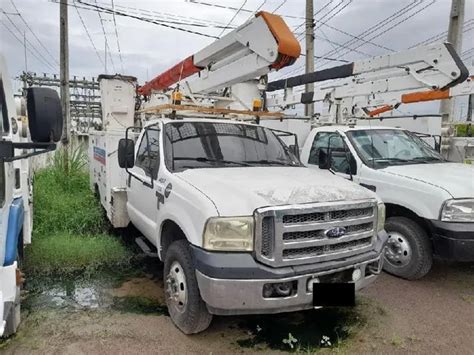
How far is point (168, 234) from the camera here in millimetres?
3789

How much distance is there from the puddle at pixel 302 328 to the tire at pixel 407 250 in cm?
108

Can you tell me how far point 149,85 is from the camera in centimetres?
818

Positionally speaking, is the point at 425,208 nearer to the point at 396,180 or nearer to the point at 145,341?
the point at 396,180

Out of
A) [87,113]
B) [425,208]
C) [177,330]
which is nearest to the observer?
[177,330]

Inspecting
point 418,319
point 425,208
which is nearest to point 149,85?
point 425,208

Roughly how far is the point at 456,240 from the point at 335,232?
1.80m

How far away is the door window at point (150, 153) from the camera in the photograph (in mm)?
4164

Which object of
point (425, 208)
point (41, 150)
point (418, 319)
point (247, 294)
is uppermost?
point (41, 150)

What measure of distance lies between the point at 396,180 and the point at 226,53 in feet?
8.77

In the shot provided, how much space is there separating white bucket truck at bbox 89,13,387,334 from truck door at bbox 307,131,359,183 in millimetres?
1214

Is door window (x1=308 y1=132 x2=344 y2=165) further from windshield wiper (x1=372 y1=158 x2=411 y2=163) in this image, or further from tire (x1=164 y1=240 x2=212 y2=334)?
tire (x1=164 y1=240 x2=212 y2=334)

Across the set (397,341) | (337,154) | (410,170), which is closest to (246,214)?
(397,341)

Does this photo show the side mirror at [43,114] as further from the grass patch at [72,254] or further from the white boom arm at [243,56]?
the grass patch at [72,254]

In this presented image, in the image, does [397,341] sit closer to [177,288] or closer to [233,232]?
[233,232]
